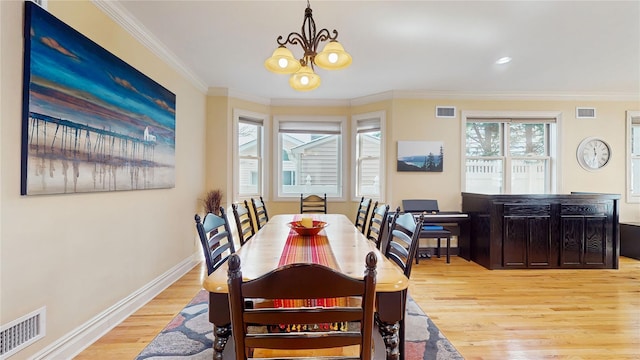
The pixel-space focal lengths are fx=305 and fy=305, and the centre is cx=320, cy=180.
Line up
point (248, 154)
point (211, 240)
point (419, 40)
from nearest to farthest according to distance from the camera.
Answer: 1. point (211, 240)
2. point (419, 40)
3. point (248, 154)

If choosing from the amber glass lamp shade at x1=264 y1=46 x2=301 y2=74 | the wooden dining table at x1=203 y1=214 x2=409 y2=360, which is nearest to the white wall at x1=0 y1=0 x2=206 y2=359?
the wooden dining table at x1=203 y1=214 x2=409 y2=360

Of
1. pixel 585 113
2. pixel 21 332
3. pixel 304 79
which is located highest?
pixel 585 113

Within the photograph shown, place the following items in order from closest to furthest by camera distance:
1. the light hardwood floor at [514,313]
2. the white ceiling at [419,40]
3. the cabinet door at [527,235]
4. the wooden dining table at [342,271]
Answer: the wooden dining table at [342,271] < the light hardwood floor at [514,313] < the white ceiling at [419,40] < the cabinet door at [527,235]

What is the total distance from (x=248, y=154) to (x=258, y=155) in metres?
0.18

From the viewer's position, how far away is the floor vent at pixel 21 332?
1564mm

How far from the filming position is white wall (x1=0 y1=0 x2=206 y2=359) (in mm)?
1586

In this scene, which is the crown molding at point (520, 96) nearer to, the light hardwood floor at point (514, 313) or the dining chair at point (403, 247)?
the light hardwood floor at point (514, 313)

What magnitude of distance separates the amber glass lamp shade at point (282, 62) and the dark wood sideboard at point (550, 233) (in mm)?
3342

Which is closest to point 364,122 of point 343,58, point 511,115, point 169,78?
point 511,115

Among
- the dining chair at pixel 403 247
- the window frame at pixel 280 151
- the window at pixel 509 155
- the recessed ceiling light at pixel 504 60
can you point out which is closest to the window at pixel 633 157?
the window at pixel 509 155

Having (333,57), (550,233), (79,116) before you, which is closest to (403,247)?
(333,57)

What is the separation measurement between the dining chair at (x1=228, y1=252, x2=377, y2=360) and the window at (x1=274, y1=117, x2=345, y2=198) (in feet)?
14.4

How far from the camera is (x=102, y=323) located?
2277mm

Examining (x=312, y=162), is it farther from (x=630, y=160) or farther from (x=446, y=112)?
(x=630, y=160)
